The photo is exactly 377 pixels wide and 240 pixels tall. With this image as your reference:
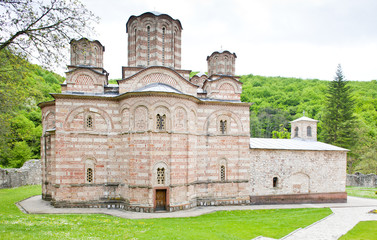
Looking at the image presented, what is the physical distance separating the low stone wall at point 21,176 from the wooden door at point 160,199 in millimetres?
16745

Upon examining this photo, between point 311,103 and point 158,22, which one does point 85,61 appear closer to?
point 158,22

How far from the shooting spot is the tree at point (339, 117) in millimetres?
35062

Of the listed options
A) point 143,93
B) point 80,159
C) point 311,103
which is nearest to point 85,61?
point 143,93

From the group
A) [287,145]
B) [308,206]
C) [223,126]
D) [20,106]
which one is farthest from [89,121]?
[308,206]

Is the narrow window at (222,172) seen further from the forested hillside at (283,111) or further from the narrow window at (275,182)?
the forested hillside at (283,111)

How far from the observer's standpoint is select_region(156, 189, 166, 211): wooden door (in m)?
14.9

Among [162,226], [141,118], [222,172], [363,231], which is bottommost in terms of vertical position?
[363,231]

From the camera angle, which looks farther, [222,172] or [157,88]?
[222,172]

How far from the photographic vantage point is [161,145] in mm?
14828

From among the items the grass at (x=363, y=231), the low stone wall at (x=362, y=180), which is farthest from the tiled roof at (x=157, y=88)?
the low stone wall at (x=362, y=180)

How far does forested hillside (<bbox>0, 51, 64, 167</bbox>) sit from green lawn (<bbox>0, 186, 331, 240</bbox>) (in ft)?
15.6

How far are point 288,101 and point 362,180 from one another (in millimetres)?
33213

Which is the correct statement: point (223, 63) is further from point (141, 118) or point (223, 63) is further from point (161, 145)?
point (161, 145)

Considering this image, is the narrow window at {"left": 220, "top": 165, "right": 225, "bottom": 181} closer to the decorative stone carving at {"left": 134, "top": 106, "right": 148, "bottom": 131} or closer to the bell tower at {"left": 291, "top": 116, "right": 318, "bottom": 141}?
the decorative stone carving at {"left": 134, "top": 106, "right": 148, "bottom": 131}
